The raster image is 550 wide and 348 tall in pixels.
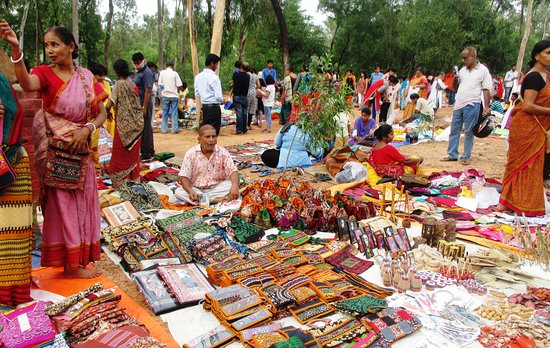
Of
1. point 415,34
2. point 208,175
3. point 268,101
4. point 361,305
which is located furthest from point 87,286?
point 415,34

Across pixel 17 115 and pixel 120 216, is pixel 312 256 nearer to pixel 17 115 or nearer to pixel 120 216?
pixel 120 216

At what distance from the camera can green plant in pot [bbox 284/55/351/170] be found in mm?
5977

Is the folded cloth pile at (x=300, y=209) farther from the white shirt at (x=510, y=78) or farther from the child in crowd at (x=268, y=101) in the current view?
the white shirt at (x=510, y=78)

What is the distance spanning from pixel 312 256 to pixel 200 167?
197 centimetres

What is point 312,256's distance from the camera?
3.70m

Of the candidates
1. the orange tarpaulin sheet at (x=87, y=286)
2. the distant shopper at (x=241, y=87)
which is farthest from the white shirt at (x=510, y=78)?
the orange tarpaulin sheet at (x=87, y=286)

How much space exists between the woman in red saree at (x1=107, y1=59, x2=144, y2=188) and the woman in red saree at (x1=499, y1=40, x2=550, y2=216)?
15.3 ft

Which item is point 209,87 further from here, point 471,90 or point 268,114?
point 471,90

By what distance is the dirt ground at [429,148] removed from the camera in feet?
24.3

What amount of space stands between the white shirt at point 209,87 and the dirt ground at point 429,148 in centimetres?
120

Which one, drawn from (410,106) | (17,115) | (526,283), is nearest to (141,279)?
(17,115)

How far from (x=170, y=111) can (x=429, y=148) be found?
634 centimetres

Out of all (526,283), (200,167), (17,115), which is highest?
(17,115)

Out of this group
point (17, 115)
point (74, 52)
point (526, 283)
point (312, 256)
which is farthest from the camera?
point (312, 256)
